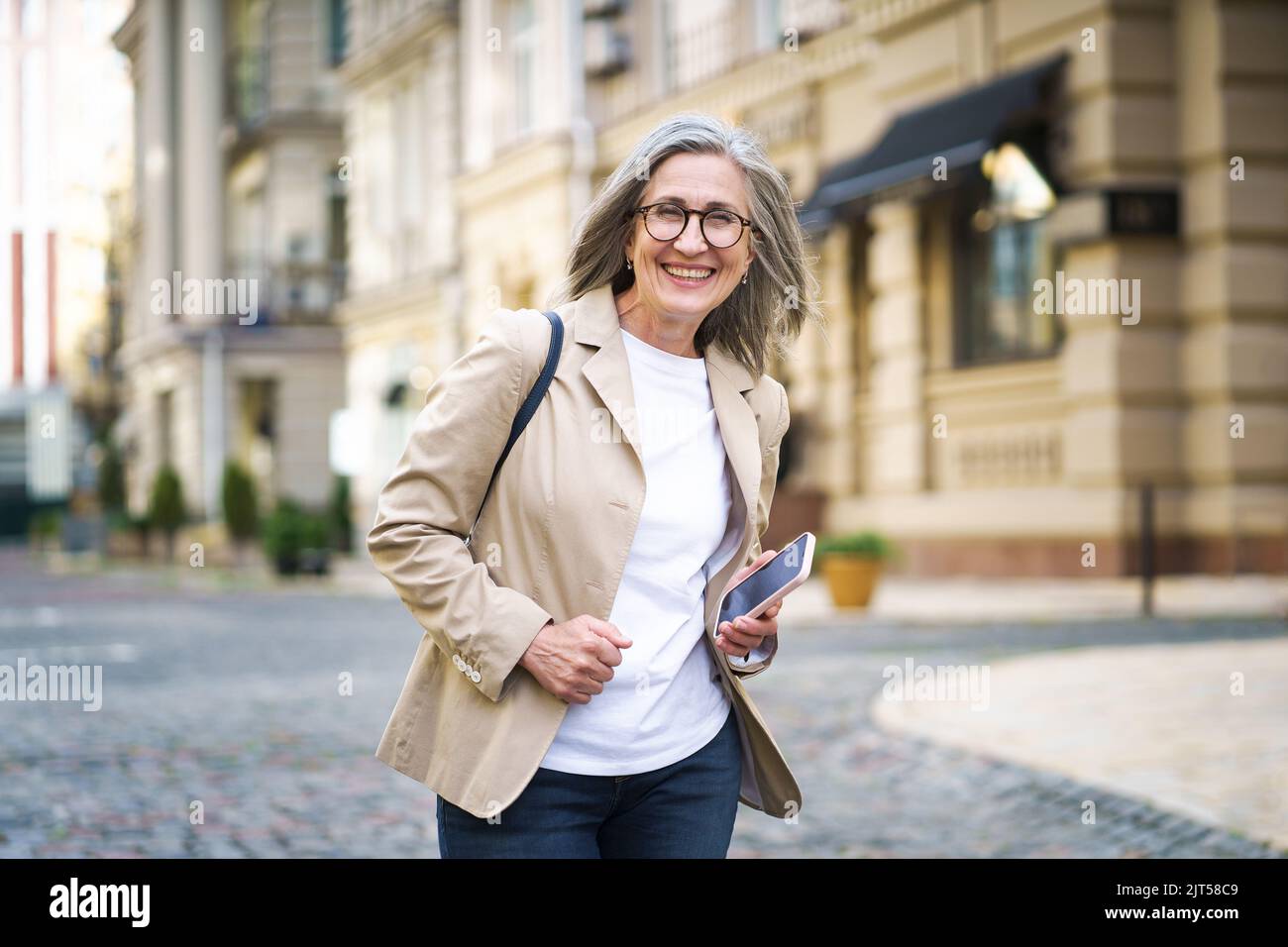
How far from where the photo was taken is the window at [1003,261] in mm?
16812

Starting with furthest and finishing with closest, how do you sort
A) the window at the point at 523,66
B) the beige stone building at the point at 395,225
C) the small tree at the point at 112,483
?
the small tree at the point at 112,483 < the beige stone building at the point at 395,225 < the window at the point at 523,66

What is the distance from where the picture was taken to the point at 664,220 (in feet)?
8.98

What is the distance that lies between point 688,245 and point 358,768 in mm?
5816

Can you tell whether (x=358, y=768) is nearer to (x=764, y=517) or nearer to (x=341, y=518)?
(x=764, y=517)

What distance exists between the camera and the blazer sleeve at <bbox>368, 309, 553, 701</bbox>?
2525 mm

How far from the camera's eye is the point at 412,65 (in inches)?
1305

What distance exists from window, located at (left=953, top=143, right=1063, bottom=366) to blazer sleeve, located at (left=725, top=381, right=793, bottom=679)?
45.1 ft

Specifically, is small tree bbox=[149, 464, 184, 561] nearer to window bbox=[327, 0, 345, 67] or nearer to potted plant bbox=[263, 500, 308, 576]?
window bbox=[327, 0, 345, 67]

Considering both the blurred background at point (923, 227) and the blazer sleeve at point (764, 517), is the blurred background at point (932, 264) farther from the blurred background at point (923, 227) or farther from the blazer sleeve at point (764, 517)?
the blazer sleeve at point (764, 517)

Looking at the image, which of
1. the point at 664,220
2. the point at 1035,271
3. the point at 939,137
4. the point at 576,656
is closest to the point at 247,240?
the point at 939,137

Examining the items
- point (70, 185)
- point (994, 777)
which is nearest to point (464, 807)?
point (994, 777)

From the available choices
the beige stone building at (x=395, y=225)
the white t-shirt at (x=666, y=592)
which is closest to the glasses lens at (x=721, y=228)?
the white t-shirt at (x=666, y=592)

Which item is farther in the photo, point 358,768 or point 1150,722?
point 1150,722

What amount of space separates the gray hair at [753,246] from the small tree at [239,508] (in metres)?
33.3
